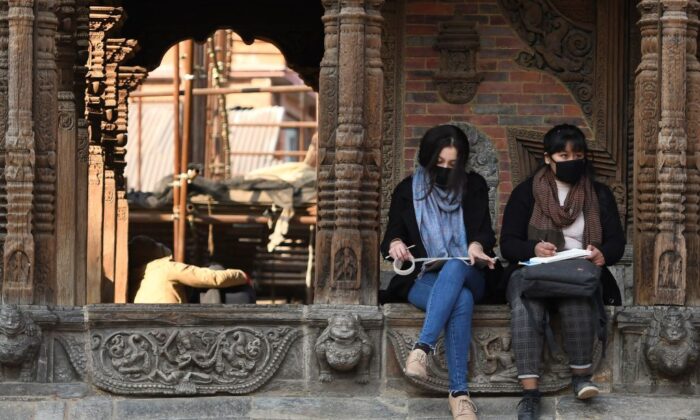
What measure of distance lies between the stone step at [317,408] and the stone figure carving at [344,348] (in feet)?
0.59

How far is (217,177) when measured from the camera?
3159 cm

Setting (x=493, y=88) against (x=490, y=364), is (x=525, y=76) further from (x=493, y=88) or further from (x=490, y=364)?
(x=490, y=364)

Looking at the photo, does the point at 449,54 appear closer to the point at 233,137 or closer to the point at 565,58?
the point at 565,58

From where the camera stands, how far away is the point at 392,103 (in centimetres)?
1714

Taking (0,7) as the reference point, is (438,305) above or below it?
below

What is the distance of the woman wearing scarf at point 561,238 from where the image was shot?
13.9m

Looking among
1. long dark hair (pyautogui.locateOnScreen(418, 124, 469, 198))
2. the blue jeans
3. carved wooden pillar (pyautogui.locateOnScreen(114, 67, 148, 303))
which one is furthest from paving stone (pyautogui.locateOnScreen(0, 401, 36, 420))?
carved wooden pillar (pyautogui.locateOnScreen(114, 67, 148, 303))

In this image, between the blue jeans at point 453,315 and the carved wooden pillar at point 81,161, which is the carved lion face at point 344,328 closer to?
the blue jeans at point 453,315

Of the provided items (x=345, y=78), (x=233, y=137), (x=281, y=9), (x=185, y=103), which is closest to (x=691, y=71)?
(x=345, y=78)

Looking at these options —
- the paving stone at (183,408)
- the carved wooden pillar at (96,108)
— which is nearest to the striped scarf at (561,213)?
the paving stone at (183,408)

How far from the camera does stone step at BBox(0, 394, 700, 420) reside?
45.8 feet

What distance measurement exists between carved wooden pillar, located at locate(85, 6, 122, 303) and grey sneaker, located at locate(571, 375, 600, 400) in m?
5.23

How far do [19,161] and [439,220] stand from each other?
2530 mm

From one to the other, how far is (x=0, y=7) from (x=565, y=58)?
464 cm
